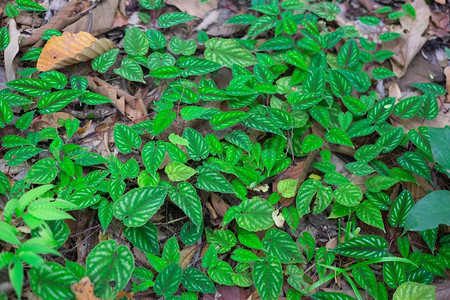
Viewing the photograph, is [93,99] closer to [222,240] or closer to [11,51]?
[11,51]

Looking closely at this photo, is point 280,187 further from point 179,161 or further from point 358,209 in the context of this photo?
point 179,161

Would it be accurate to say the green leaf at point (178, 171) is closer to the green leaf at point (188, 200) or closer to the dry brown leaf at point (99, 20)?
the green leaf at point (188, 200)

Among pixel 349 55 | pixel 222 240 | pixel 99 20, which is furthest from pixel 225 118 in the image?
pixel 99 20

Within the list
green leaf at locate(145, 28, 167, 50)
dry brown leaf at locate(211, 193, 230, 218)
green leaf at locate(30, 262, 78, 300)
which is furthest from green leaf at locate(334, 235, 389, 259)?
green leaf at locate(145, 28, 167, 50)

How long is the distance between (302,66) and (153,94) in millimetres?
1058

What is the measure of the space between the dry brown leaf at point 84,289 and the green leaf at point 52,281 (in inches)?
1.1

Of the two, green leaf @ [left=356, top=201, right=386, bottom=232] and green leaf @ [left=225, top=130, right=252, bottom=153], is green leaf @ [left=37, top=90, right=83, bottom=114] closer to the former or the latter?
green leaf @ [left=225, top=130, right=252, bottom=153]

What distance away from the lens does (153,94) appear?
2.50 metres

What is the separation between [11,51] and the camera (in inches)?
94.2

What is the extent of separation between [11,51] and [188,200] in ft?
5.22

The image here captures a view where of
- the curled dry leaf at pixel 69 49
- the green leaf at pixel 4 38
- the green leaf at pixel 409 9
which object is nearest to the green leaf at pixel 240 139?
the curled dry leaf at pixel 69 49

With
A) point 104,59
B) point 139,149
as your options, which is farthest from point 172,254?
point 104,59

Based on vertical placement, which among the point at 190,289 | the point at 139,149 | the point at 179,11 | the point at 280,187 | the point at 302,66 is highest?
the point at 179,11

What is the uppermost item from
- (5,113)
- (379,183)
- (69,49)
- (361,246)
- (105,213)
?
(69,49)
